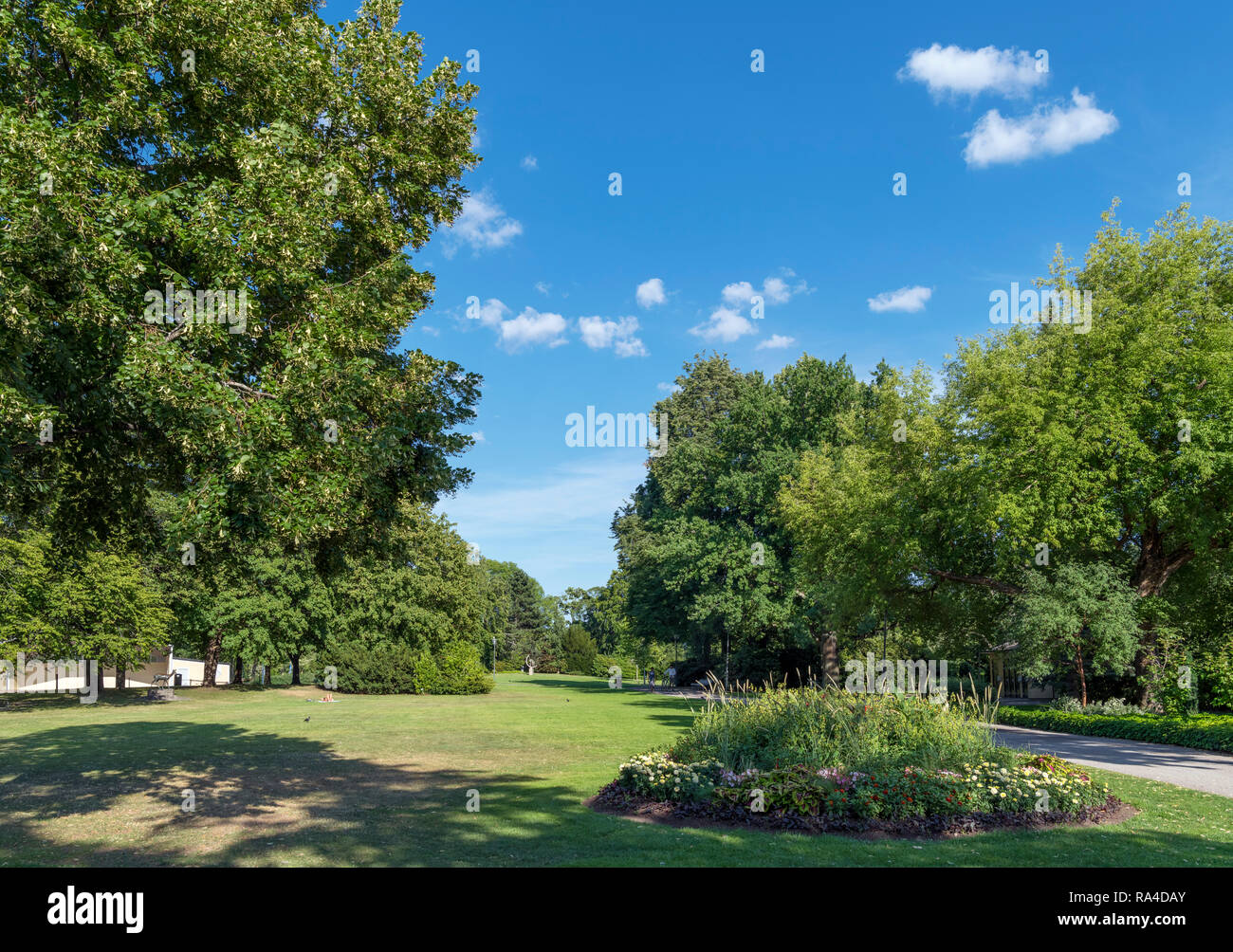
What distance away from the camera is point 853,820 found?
9.80m

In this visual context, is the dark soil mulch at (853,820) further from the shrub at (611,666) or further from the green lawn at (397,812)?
the shrub at (611,666)

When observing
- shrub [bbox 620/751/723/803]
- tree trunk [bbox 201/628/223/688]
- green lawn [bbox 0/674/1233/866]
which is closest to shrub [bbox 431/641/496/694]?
tree trunk [bbox 201/628/223/688]

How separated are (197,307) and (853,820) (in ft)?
36.6

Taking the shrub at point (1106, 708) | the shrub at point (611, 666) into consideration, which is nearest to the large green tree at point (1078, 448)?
the shrub at point (1106, 708)

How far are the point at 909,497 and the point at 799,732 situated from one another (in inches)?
570

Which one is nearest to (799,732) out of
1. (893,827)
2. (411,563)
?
(893,827)

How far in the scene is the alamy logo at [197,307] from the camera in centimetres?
938

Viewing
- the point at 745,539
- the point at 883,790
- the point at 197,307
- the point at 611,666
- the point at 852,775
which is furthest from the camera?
the point at 611,666

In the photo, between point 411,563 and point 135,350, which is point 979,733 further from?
point 411,563

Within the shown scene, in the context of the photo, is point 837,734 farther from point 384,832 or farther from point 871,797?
point 384,832

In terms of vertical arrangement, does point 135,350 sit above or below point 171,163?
below

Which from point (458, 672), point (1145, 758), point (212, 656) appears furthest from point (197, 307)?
point (212, 656)

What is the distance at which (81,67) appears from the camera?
10.2 m
